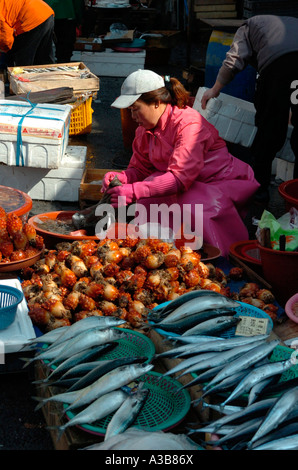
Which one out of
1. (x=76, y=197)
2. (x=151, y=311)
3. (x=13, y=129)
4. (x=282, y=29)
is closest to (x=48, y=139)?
(x=13, y=129)

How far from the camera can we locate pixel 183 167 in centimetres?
454

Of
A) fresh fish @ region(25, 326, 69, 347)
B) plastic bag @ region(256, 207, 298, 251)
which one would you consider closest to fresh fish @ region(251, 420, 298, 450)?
fresh fish @ region(25, 326, 69, 347)

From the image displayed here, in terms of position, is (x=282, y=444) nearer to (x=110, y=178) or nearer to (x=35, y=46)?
(x=110, y=178)

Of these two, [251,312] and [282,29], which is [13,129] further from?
[251,312]

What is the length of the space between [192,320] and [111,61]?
940 centimetres

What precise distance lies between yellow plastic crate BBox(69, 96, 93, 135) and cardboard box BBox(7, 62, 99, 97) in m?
0.19

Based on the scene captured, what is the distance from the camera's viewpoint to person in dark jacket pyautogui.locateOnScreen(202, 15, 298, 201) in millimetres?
5719

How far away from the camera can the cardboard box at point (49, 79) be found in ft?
24.1

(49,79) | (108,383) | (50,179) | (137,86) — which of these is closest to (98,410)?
(108,383)

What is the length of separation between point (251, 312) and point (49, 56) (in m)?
6.39

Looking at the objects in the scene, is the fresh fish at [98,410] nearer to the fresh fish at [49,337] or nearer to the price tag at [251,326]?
the fresh fish at [49,337]

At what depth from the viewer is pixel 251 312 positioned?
11.4 ft

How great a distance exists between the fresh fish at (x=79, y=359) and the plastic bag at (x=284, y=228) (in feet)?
4.93

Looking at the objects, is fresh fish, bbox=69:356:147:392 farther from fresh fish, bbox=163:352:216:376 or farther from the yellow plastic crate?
the yellow plastic crate
